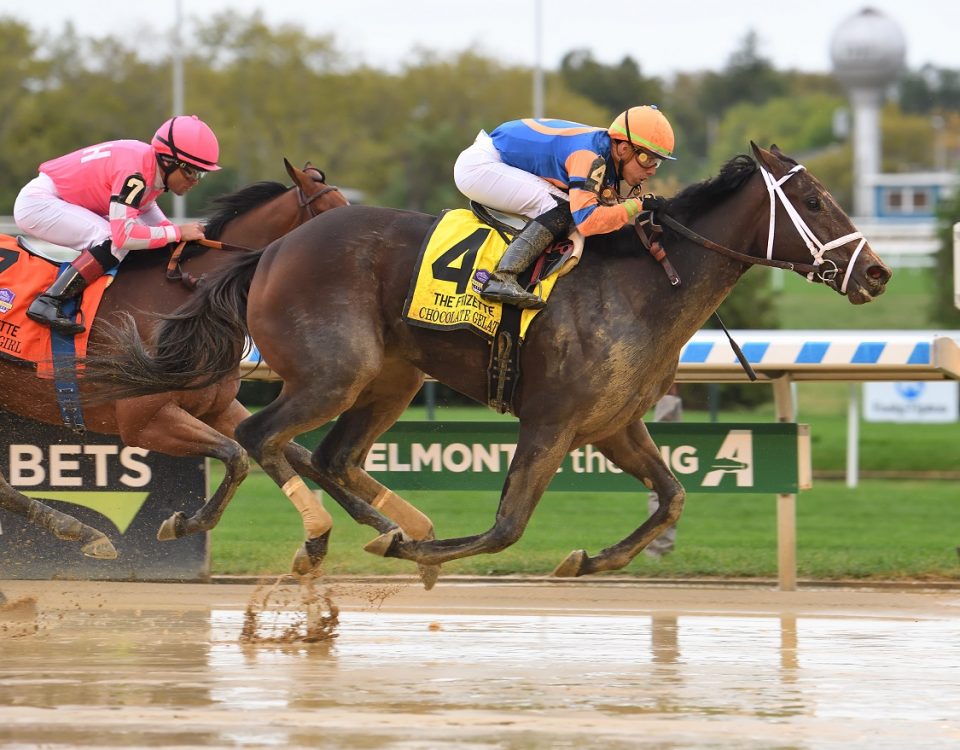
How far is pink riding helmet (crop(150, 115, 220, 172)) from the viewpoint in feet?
23.3

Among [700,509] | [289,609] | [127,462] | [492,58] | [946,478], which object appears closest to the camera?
[289,609]

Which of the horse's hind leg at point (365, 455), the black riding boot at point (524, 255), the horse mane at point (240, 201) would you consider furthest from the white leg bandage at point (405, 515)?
the horse mane at point (240, 201)

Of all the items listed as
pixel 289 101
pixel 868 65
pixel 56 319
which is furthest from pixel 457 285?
pixel 868 65

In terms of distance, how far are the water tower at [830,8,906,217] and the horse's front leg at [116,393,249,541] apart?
69711 mm

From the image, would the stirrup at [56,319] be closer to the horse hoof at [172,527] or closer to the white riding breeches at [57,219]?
the white riding breeches at [57,219]

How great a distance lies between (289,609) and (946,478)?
993 cm

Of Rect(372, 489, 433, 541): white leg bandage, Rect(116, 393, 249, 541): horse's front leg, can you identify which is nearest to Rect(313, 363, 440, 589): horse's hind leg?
Rect(372, 489, 433, 541): white leg bandage

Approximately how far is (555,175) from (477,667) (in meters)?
2.05

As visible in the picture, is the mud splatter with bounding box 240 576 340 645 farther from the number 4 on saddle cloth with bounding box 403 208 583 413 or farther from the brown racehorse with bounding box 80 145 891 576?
the number 4 on saddle cloth with bounding box 403 208 583 413

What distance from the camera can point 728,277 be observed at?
6.34m

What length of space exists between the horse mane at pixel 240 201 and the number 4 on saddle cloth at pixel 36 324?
2.03ft

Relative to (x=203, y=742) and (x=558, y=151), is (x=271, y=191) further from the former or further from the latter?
(x=203, y=742)

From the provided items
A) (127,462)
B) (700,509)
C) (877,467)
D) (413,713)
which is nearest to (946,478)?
(877,467)

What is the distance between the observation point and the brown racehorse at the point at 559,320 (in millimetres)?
6129
